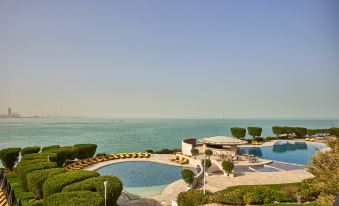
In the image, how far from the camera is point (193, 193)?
19375 millimetres

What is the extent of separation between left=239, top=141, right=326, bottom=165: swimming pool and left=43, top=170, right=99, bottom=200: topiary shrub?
97.1 ft

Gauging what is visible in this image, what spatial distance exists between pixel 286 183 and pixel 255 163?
9.30 meters

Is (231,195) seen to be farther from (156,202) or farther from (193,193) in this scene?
(156,202)

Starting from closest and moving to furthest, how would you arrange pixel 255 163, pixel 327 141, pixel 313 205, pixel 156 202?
pixel 327 141 → pixel 313 205 → pixel 156 202 → pixel 255 163

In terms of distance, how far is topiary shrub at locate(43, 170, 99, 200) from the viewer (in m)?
16.9

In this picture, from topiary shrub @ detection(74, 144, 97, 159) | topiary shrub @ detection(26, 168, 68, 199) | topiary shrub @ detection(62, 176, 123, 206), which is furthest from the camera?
topiary shrub @ detection(74, 144, 97, 159)

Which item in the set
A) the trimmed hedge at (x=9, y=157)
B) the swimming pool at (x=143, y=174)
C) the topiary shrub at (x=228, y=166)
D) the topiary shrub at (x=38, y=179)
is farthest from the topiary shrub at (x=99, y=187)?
the trimmed hedge at (x=9, y=157)

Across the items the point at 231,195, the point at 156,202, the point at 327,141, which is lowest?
the point at 156,202

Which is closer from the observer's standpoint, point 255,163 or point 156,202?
point 156,202

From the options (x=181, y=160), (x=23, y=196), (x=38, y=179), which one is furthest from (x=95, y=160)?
(x=38, y=179)

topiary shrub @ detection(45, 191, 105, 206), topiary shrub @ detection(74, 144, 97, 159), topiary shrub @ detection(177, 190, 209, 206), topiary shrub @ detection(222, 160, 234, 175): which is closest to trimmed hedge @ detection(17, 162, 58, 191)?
topiary shrub @ detection(45, 191, 105, 206)

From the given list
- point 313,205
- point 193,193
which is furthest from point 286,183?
point 193,193

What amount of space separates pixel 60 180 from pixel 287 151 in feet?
132

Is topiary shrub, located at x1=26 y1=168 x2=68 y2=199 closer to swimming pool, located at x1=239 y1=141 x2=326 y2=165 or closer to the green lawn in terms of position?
the green lawn
